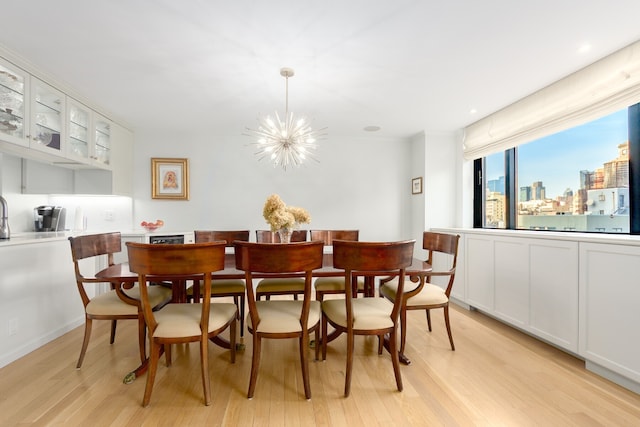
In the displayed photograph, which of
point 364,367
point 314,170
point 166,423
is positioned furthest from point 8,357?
point 314,170

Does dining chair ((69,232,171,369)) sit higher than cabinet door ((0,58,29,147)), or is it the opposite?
cabinet door ((0,58,29,147))

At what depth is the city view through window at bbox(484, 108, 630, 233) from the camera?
237 cm

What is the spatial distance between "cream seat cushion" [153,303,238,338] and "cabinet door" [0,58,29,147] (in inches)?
75.3

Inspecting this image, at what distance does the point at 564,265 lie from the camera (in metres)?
2.21

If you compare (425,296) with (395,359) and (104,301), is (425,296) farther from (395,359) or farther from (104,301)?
(104,301)

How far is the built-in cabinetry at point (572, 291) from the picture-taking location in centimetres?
181

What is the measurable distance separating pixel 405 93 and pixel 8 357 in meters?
3.89

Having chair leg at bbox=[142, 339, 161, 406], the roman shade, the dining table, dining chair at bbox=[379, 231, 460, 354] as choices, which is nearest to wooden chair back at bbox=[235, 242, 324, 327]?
the dining table

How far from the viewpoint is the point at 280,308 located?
185 cm

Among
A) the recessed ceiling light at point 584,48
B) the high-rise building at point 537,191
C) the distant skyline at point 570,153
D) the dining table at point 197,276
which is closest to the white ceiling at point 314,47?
the recessed ceiling light at point 584,48

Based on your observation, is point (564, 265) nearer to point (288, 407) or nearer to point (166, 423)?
point (288, 407)

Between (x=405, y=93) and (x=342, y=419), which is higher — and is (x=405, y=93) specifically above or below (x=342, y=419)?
above

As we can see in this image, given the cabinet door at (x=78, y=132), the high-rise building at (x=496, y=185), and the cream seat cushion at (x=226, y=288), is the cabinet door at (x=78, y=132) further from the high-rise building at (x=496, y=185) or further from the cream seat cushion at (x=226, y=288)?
the high-rise building at (x=496, y=185)

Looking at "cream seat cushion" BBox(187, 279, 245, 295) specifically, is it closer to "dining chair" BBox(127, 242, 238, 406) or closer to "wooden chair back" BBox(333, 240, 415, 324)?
"dining chair" BBox(127, 242, 238, 406)
